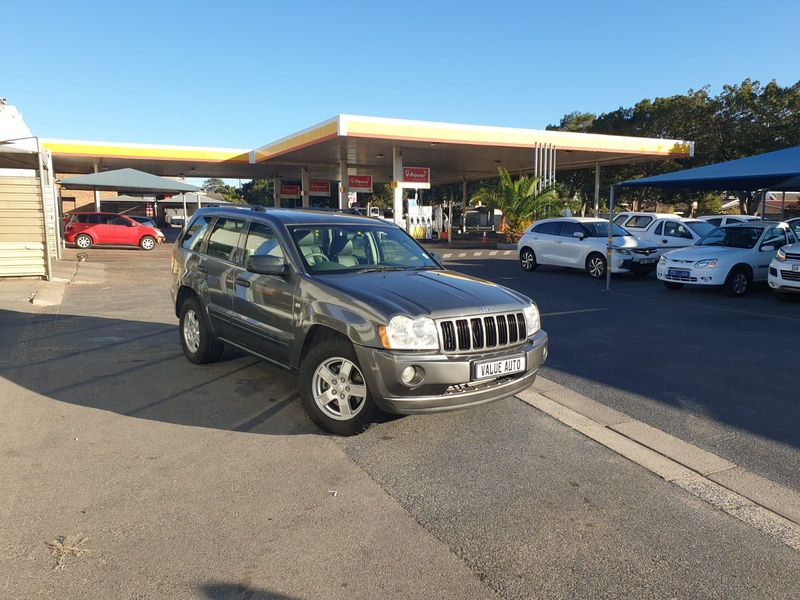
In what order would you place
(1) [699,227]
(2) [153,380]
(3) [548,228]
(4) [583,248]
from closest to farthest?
(2) [153,380]
(4) [583,248]
(3) [548,228]
(1) [699,227]

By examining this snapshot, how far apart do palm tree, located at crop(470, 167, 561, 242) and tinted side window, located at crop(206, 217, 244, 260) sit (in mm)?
20724

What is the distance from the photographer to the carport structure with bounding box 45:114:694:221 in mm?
25047

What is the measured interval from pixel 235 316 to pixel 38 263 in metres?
9.94

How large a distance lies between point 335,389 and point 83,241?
2415 centimetres

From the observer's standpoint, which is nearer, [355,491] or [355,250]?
[355,491]

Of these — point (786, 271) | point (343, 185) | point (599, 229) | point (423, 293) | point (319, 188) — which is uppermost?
point (319, 188)

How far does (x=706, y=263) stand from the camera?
12.7m

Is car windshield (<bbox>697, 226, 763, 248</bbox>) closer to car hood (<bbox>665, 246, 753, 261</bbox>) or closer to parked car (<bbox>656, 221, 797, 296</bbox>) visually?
parked car (<bbox>656, 221, 797, 296</bbox>)

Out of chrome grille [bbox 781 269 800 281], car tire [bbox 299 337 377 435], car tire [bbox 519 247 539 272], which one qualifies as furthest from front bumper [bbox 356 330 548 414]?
car tire [bbox 519 247 539 272]

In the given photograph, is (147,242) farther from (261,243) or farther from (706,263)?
(261,243)

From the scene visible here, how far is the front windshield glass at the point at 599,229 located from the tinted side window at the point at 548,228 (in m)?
0.82

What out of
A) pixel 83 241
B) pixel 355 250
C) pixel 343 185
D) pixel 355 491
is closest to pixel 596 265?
pixel 355 250

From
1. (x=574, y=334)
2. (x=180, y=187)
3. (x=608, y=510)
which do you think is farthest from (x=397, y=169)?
(x=608, y=510)

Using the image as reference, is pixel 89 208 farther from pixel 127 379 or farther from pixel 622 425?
pixel 622 425
